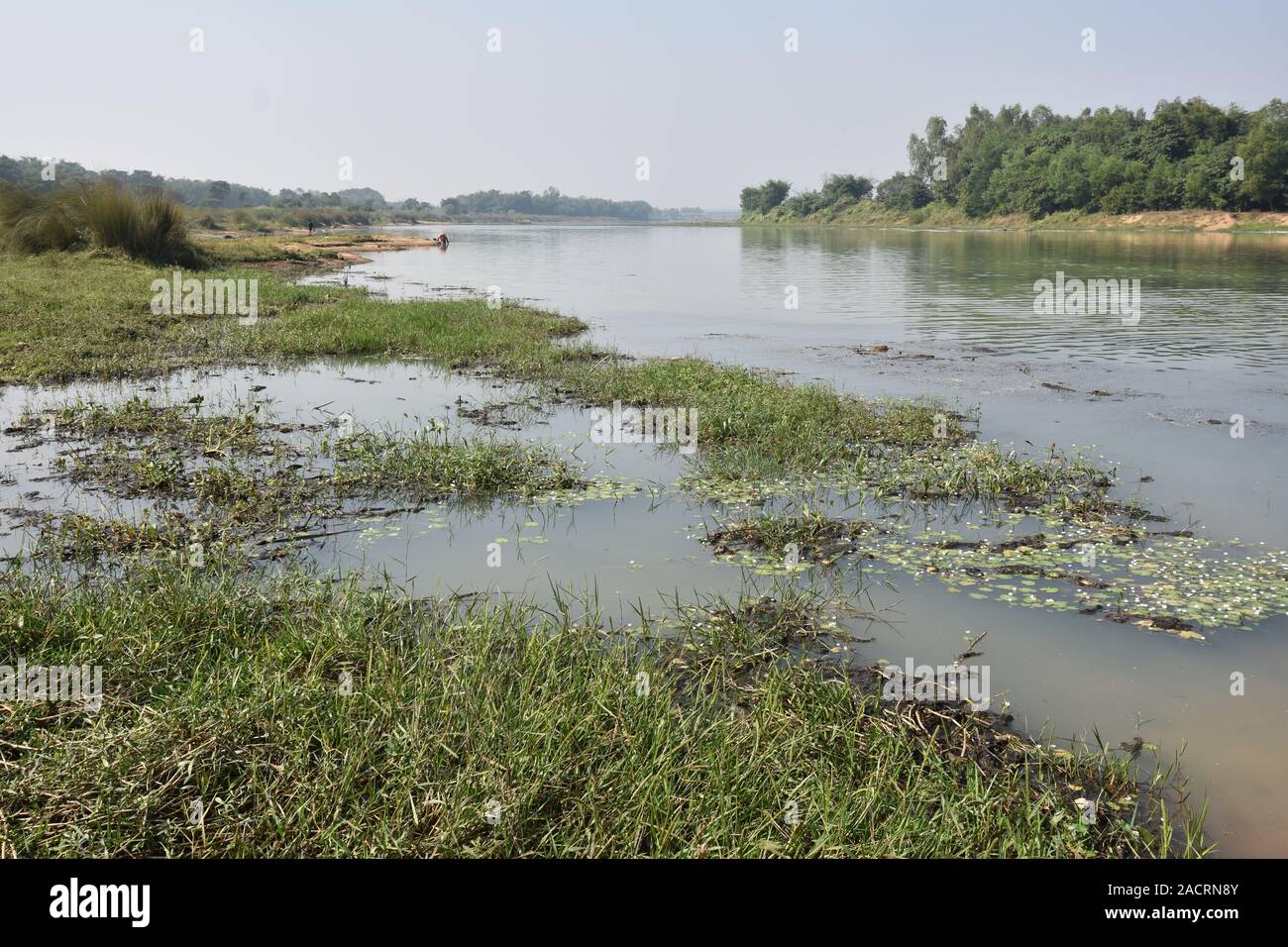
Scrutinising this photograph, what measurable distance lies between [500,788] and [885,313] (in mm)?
25533

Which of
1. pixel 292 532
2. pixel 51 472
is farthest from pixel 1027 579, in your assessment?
pixel 51 472

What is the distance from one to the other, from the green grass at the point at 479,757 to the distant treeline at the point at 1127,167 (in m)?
64.6
